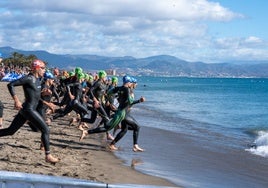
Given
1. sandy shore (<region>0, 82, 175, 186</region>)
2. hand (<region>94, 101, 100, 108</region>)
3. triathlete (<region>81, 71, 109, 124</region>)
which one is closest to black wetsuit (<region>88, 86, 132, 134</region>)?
sandy shore (<region>0, 82, 175, 186</region>)

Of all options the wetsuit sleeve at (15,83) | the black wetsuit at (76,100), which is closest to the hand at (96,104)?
the black wetsuit at (76,100)

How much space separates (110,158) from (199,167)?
1927 millimetres

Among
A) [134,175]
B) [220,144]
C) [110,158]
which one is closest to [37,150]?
[110,158]

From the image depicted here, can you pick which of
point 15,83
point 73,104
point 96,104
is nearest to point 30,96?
point 15,83

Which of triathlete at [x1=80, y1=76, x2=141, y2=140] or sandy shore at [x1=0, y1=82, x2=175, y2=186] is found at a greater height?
triathlete at [x1=80, y1=76, x2=141, y2=140]

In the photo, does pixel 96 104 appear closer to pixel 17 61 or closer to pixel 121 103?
pixel 121 103

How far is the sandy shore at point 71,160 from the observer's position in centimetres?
802

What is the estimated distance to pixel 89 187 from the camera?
4824mm

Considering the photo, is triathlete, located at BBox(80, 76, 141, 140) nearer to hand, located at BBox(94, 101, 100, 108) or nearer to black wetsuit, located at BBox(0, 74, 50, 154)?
hand, located at BBox(94, 101, 100, 108)

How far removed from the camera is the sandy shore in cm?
802

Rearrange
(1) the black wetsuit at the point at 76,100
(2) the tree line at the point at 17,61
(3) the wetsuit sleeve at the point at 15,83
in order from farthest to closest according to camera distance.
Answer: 1. (2) the tree line at the point at 17,61
2. (1) the black wetsuit at the point at 76,100
3. (3) the wetsuit sleeve at the point at 15,83

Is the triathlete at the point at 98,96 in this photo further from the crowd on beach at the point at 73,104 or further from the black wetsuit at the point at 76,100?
the black wetsuit at the point at 76,100

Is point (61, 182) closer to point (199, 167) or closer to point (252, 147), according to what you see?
point (199, 167)

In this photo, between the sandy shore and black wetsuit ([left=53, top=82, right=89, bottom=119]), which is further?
black wetsuit ([left=53, top=82, right=89, bottom=119])
